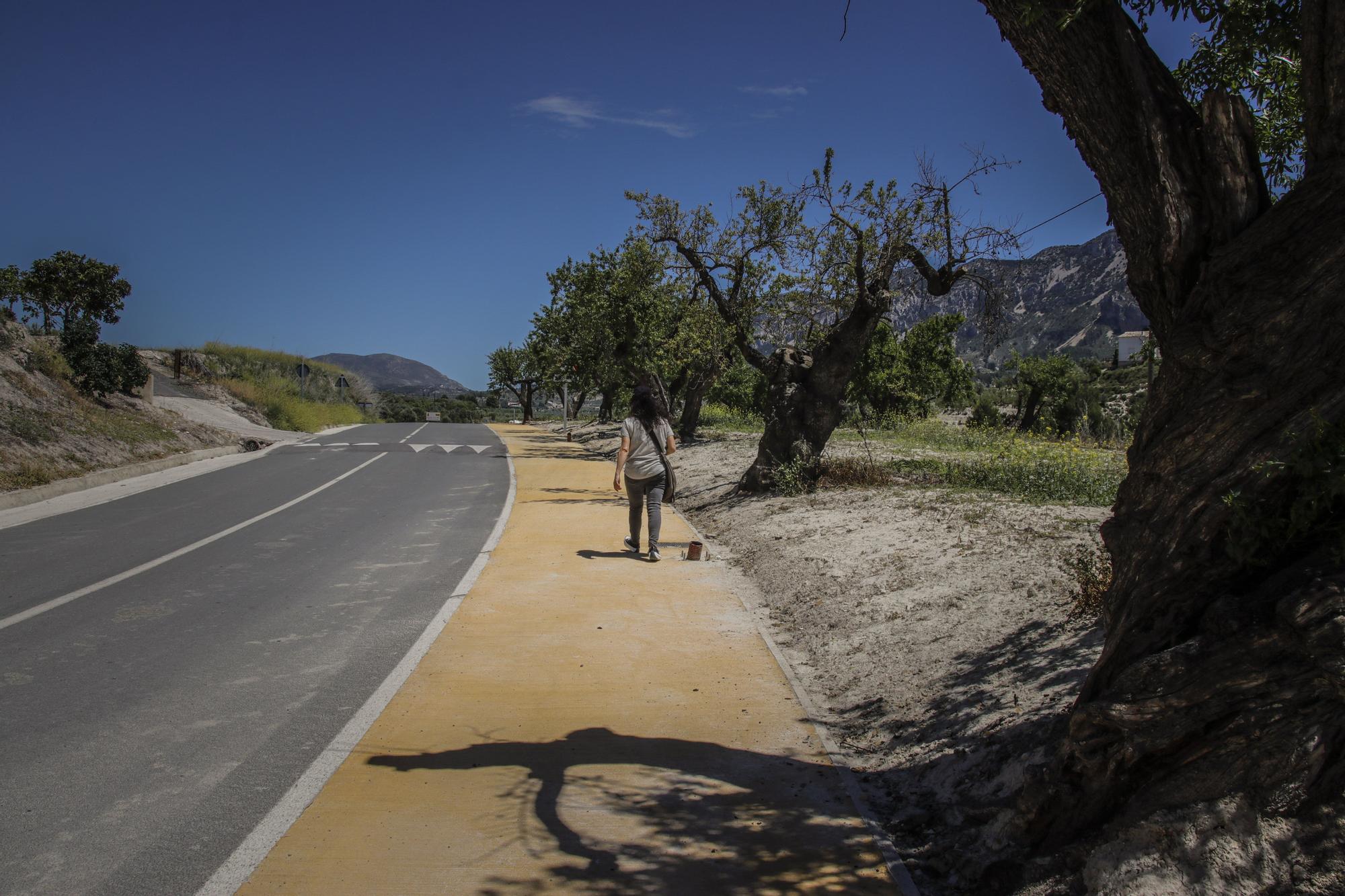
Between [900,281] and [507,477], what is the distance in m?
10.0

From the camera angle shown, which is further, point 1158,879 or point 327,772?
point 327,772

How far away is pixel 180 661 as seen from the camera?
6.47 m

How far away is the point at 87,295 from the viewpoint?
4144 centimetres

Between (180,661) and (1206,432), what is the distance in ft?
21.1

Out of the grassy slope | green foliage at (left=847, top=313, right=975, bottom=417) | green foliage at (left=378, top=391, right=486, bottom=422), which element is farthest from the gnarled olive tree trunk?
green foliage at (left=378, top=391, right=486, bottom=422)

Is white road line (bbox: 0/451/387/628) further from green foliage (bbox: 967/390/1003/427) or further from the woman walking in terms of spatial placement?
green foliage (bbox: 967/390/1003/427)

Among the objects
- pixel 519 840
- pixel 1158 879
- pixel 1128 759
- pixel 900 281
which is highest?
pixel 900 281

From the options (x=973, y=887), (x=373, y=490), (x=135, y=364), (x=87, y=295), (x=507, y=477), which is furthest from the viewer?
(x=87, y=295)

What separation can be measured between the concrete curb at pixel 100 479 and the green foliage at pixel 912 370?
2009 cm

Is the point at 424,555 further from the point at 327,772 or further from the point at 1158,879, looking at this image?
the point at 1158,879

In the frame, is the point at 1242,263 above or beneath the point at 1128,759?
above

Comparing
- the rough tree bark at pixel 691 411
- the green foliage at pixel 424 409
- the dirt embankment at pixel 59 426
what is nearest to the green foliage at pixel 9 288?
the dirt embankment at pixel 59 426

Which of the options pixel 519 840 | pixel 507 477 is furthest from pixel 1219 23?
pixel 507 477

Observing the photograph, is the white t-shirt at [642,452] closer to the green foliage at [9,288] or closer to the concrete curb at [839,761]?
the concrete curb at [839,761]
